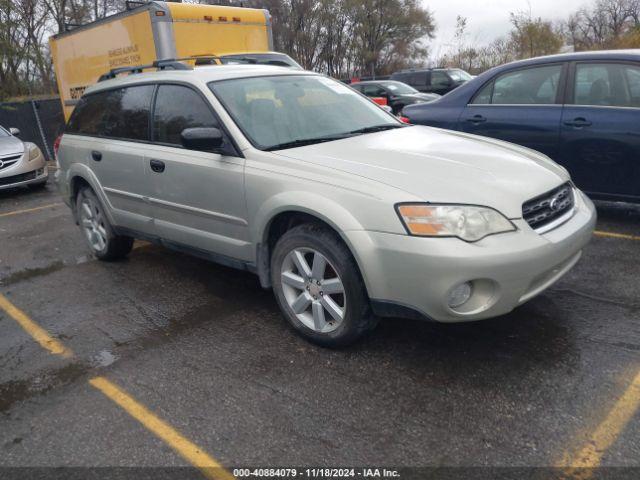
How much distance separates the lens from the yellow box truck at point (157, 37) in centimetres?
865

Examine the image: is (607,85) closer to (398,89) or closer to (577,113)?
(577,113)

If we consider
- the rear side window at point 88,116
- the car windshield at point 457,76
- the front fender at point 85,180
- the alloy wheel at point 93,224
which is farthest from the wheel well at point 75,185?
the car windshield at point 457,76

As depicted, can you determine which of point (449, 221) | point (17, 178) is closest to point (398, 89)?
point (17, 178)

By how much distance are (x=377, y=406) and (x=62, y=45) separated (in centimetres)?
1160

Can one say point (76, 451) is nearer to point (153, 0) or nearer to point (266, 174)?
point (266, 174)

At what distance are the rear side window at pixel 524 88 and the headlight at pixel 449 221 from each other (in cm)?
312

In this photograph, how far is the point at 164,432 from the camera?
263 cm

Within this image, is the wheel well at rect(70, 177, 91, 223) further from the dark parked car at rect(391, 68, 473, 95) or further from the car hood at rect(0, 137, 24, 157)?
the dark parked car at rect(391, 68, 473, 95)

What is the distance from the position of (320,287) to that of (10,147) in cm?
830

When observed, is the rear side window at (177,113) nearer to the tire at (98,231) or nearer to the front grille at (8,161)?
the tire at (98,231)

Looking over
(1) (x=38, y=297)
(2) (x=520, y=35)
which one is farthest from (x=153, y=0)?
(2) (x=520, y=35)

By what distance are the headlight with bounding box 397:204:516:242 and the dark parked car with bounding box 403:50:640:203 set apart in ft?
9.08

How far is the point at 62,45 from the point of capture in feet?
38.0

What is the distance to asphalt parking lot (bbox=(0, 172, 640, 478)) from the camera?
2443 mm
